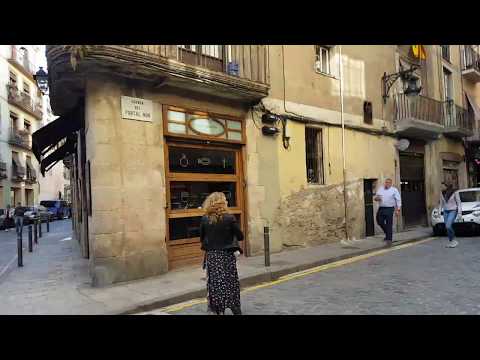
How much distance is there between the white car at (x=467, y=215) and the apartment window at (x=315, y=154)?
428cm

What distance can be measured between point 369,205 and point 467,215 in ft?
9.33

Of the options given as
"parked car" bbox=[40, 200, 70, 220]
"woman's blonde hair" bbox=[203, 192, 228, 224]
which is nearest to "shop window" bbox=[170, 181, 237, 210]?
"woman's blonde hair" bbox=[203, 192, 228, 224]

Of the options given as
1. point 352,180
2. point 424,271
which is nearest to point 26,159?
point 352,180

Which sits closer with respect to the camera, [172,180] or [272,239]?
[172,180]

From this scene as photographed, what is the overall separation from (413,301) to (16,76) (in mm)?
35795

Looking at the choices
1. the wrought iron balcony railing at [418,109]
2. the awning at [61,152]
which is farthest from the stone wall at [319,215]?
the awning at [61,152]

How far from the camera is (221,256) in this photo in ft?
16.4

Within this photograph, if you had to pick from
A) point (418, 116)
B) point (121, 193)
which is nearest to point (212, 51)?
point (121, 193)

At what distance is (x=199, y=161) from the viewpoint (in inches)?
352

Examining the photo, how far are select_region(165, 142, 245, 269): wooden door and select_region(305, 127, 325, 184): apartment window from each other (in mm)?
3110

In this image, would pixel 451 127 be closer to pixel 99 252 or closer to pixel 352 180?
pixel 352 180

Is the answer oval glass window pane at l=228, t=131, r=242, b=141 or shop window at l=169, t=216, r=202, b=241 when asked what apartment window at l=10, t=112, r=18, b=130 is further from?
shop window at l=169, t=216, r=202, b=241

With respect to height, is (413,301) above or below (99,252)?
below

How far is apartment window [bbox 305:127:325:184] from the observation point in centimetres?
1183
